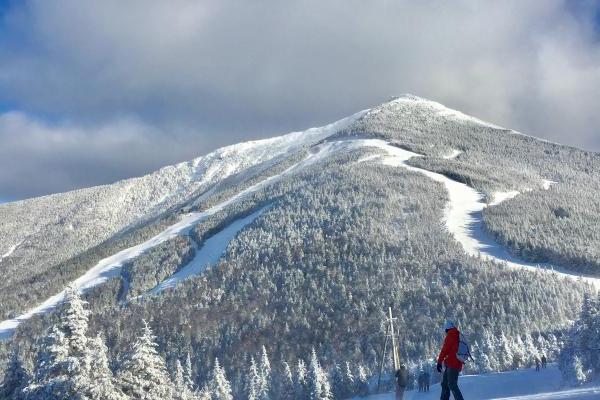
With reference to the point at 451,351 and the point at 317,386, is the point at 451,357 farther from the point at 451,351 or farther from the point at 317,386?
the point at 317,386

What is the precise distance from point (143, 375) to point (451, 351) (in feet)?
57.5

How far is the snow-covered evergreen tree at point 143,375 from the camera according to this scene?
28328 mm

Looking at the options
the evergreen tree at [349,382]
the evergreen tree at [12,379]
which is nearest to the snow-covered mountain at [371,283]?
the evergreen tree at [349,382]

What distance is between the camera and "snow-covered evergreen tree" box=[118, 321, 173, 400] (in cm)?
2833

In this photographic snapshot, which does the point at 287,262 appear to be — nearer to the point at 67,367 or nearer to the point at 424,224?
the point at 424,224

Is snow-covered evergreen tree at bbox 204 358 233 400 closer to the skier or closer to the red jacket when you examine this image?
the skier

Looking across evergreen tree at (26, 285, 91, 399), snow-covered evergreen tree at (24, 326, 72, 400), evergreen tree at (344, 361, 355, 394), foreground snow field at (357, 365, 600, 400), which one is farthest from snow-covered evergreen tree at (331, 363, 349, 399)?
snow-covered evergreen tree at (24, 326, 72, 400)

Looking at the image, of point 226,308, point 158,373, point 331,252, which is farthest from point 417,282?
point 158,373

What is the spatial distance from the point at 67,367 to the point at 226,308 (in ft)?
435

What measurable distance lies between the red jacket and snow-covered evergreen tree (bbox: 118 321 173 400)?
1646 cm

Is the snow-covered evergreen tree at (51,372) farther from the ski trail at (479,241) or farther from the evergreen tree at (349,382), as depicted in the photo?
the ski trail at (479,241)

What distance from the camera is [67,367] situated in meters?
22.2

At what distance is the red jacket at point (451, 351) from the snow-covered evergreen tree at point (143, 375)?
16460mm

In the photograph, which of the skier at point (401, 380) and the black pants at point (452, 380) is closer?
the black pants at point (452, 380)
